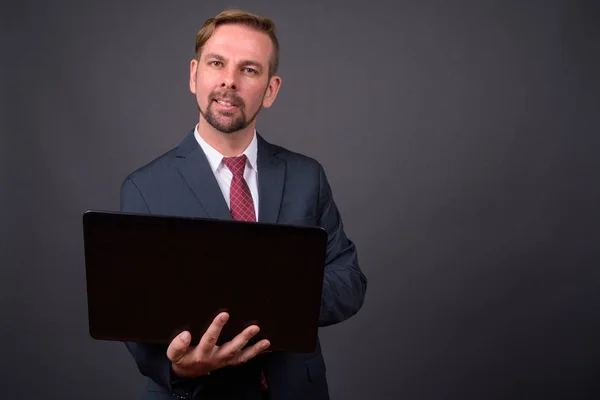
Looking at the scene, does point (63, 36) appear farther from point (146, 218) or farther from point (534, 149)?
point (534, 149)

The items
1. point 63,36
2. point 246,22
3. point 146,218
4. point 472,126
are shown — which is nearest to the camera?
point 146,218

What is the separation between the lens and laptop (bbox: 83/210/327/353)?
1603mm

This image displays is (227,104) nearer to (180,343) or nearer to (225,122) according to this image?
(225,122)

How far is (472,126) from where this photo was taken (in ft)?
11.5

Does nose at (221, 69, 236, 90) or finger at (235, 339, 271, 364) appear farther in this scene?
nose at (221, 69, 236, 90)

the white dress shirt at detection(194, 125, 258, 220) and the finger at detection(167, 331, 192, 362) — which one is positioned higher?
the white dress shirt at detection(194, 125, 258, 220)

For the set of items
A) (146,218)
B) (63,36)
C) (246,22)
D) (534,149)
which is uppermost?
(63,36)

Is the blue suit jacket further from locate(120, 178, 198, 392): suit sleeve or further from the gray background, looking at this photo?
the gray background

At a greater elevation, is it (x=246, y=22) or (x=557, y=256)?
(x=246, y=22)

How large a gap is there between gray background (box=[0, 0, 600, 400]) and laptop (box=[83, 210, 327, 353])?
177 centimetres

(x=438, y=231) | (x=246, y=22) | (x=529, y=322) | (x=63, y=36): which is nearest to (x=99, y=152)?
(x=63, y=36)

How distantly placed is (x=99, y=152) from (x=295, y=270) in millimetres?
1927

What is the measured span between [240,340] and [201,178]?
0.58 metres

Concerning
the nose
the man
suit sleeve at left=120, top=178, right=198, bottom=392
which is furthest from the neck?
suit sleeve at left=120, top=178, right=198, bottom=392
